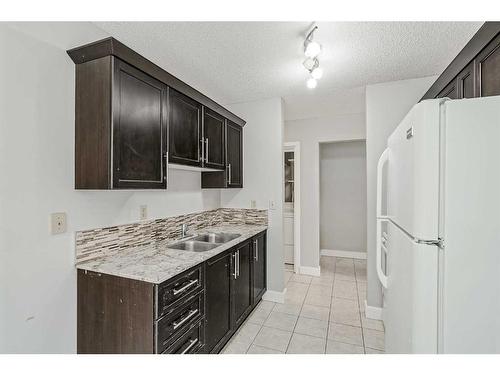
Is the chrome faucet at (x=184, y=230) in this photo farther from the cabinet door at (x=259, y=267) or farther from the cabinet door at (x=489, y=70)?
the cabinet door at (x=489, y=70)

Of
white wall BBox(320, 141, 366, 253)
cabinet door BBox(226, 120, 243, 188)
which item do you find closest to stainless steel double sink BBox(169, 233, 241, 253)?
cabinet door BBox(226, 120, 243, 188)

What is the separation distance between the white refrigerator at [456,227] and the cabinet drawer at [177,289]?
1189mm

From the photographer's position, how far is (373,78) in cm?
251

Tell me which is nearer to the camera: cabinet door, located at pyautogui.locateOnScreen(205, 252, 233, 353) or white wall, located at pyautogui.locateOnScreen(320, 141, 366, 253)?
cabinet door, located at pyautogui.locateOnScreen(205, 252, 233, 353)

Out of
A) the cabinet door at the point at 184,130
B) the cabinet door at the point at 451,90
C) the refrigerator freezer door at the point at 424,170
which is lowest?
the refrigerator freezer door at the point at 424,170

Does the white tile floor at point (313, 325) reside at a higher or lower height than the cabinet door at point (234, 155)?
lower

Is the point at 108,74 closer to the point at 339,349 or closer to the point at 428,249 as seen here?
the point at 428,249

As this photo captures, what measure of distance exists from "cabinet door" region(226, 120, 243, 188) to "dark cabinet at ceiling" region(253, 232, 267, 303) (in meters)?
0.71

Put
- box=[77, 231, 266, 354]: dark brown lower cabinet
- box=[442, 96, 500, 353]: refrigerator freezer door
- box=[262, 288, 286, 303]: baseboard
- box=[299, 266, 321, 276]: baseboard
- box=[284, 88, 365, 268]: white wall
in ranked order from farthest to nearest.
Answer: box=[299, 266, 321, 276]: baseboard
box=[284, 88, 365, 268]: white wall
box=[262, 288, 286, 303]: baseboard
box=[77, 231, 266, 354]: dark brown lower cabinet
box=[442, 96, 500, 353]: refrigerator freezer door

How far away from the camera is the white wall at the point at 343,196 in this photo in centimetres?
469

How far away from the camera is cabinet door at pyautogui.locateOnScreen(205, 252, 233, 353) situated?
1.84 m

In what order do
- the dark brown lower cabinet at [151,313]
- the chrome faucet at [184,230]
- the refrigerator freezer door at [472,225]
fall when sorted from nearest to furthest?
the refrigerator freezer door at [472,225] < the dark brown lower cabinet at [151,313] < the chrome faucet at [184,230]

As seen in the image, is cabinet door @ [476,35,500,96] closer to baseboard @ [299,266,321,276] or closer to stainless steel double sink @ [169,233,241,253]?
stainless steel double sink @ [169,233,241,253]

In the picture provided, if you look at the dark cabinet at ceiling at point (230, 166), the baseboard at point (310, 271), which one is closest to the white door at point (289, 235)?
the baseboard at point (310, 271)
